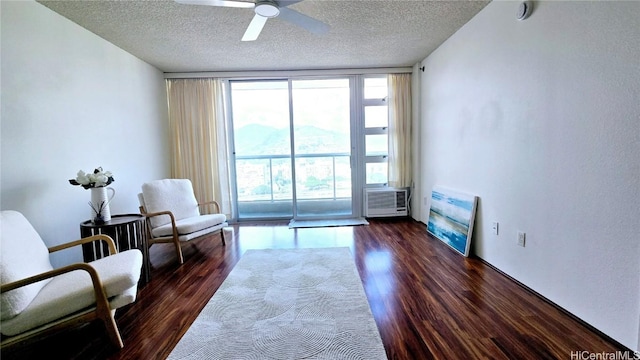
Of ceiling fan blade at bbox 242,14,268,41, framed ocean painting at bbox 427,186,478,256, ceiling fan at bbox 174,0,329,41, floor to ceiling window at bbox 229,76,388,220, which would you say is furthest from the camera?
floor to ceiling window at bbox 229,76,388,220

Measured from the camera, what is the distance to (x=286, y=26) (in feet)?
8.94

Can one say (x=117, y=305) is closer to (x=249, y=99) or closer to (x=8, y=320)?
(x=8, y=320)

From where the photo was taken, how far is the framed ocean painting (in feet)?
9.15

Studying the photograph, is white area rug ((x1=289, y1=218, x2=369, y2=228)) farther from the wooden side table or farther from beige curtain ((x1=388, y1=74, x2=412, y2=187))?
the wooden side table

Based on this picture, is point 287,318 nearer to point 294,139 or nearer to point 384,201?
point 384,201

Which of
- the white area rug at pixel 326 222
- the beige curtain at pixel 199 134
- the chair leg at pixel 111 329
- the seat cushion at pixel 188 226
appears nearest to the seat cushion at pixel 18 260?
the chair leg at pixel 111 329

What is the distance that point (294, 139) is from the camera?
4434mm

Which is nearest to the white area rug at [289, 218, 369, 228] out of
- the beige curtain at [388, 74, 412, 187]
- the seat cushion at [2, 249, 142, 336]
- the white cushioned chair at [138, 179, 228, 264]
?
the beige curtain at [388, 74, 412, 187]

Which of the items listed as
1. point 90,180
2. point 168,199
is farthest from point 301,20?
point 168,199

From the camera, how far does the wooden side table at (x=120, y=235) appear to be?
6.97 ft

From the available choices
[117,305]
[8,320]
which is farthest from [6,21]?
[117,305]

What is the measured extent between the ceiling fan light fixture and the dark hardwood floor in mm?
2291

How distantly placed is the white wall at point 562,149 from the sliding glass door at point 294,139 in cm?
204

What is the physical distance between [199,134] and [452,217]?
3.83 m
